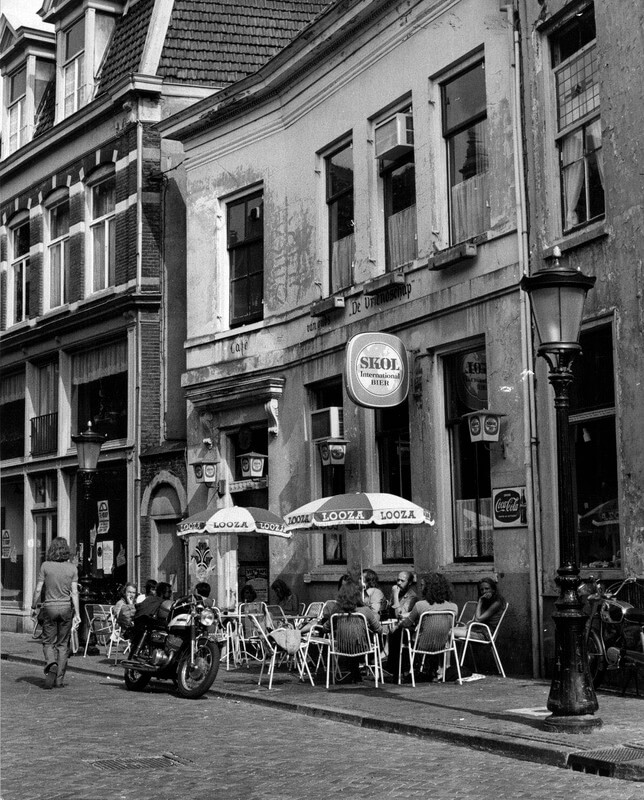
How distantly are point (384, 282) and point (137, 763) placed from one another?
986 cm

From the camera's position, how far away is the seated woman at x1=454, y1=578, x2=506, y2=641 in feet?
49.1

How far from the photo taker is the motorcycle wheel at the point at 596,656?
506 inches

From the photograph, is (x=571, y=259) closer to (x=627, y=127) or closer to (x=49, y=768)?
(x=627, y=127)

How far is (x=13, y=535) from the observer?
32.0 m

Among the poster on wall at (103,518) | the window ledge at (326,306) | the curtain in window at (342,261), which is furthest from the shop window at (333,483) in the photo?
the poster on wall at (103,518)

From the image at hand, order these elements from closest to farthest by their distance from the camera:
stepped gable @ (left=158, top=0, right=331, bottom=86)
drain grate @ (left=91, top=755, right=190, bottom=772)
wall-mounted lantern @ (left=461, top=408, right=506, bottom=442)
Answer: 1. drain grate @ (left=91, top=755, right=190, bottom=772)
2. wall-mounted lantern @ (left=461, top=408, right=506, bottom=442)
3. stepped gable @ (left=158, top=0, right=331, bottom=86)

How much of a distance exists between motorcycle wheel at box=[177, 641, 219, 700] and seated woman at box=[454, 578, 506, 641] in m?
3.03

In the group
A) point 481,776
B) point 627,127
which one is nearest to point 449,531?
point 627,127

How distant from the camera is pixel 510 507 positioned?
15375 mm

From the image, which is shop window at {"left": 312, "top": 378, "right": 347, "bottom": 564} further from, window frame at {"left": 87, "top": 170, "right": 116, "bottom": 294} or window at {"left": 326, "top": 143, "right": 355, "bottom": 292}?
window frame at {"left": 87, "top": 170, "right": 116, "bottom": 294}

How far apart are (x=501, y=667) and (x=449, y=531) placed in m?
2.56

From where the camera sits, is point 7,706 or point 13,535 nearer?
point 7,706

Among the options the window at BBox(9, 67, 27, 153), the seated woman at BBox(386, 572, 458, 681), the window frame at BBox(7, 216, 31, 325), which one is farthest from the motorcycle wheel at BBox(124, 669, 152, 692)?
the window at BBox(9, 67, 27, 153)

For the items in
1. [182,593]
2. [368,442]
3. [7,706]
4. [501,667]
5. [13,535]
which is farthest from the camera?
[13,535]
